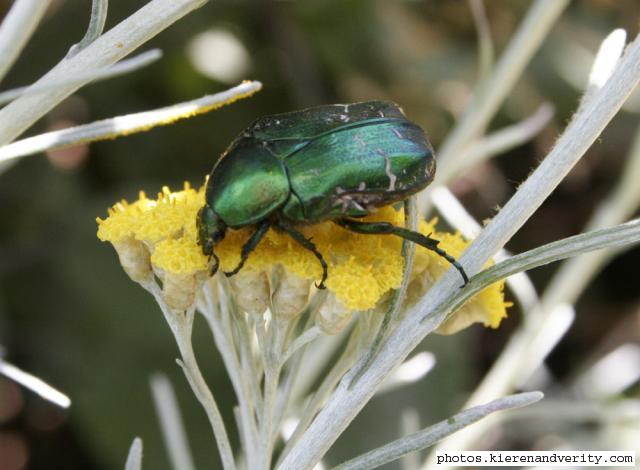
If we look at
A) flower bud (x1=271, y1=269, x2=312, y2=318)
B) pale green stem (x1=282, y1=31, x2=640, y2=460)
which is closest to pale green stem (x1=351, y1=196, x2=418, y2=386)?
pale green stem (x1=282, y1=31, x2=640, y2=460)

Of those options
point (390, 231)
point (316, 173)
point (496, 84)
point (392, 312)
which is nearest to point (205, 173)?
point (496, 84)

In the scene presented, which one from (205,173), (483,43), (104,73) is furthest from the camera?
(205,173)

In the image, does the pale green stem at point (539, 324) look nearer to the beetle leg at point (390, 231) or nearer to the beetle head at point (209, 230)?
the beetle leg at point (390, 231)

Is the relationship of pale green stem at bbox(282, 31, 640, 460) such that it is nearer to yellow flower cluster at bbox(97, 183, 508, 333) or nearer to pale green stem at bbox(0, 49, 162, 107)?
yellow flower cluster at bbox(97, 183, 508, 333)

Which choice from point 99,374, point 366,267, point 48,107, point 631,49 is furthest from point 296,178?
point 99,374

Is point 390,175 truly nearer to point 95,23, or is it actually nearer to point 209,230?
point 209,230

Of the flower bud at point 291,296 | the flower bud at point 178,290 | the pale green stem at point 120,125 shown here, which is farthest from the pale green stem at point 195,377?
the pale green stem at point 120,125
